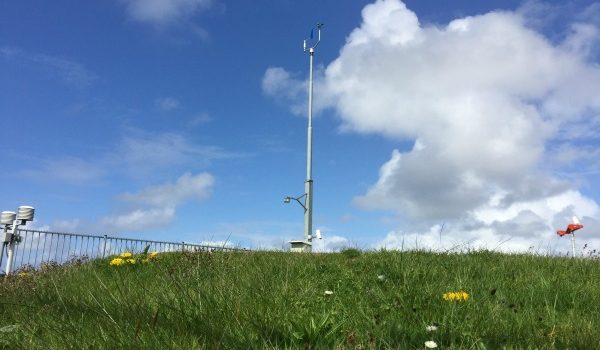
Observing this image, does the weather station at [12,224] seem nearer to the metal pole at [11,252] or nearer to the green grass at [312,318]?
the metal pole at [11,252]

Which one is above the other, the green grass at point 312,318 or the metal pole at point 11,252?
the metal pole at point 11,252

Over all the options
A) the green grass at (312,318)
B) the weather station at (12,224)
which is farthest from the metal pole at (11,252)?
the green grass at (312,318)

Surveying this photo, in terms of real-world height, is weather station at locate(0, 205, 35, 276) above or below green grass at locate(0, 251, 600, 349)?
above

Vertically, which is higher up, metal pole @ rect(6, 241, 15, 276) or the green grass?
metal pole @ rect(6, 241, 15, 276)

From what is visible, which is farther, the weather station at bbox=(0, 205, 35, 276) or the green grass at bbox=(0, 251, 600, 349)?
the weather station at bbox=(0, 205, 35, 276)

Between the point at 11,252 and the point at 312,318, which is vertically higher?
the point at 11,252

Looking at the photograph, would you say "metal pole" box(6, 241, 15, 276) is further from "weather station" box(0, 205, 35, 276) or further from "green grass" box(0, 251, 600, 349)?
"green grass" box(0, 251, 600, 349)

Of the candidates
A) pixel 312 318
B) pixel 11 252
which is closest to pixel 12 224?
pixel 11 252

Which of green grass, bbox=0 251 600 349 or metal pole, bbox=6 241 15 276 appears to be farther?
metal pole, bbox=6 241 15 276

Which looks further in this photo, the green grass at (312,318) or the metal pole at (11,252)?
the metal pole at (11,252)

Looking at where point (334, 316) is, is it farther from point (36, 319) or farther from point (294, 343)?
point (36, 319)

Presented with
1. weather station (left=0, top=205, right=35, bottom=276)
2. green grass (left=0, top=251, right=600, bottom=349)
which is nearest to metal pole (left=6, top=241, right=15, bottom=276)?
weather station (left=0, top=205, right=35, bottom=276)

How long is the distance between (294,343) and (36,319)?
2.14 metres

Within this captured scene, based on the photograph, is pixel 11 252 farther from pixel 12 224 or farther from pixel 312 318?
pixel 312 318
